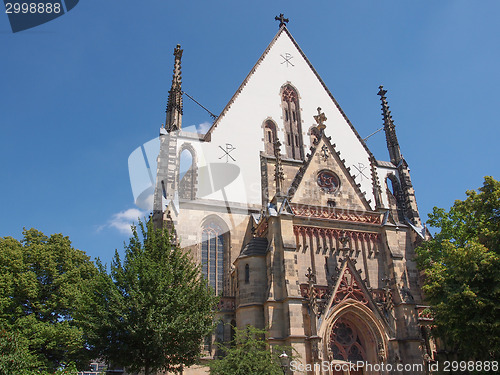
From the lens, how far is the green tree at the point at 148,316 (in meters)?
15.7

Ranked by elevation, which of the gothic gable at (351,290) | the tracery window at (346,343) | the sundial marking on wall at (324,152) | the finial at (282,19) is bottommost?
the tracery window at (346,343)

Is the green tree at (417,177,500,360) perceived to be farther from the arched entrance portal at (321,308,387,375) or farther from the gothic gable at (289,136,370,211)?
the gothic gable at (289,136,370,211)

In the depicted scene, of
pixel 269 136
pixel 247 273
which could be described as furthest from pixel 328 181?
pixel 247 273

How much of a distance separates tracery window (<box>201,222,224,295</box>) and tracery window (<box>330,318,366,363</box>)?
692 centimetres

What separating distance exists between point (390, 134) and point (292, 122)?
8.72 meters

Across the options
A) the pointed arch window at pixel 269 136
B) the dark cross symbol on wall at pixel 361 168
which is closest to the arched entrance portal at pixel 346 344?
the dark cross symbol on wall at pixel 361 168

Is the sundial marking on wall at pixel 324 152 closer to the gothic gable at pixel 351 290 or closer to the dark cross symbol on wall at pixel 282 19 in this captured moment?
the gothic gable at pixel 351 290

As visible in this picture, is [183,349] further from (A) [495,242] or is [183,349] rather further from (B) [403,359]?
(A) [495,242]

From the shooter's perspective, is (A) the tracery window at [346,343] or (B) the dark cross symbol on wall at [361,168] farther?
(B) the dark cross symbol on wall at [361,168]

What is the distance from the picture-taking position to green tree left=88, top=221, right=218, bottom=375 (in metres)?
15.7

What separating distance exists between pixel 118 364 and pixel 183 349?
259cm

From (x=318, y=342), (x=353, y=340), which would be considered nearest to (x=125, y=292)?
(x=318, y=342)

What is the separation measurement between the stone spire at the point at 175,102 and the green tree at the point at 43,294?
34.3ft

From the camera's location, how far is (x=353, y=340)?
21.3 metres
